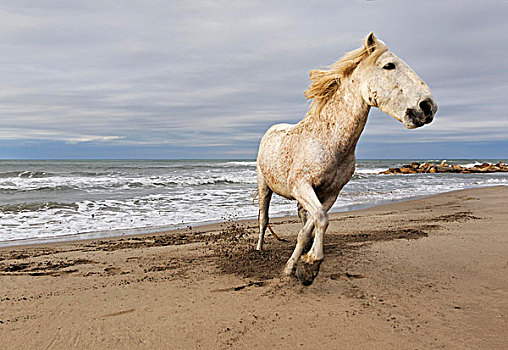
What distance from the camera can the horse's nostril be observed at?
306 centimetres

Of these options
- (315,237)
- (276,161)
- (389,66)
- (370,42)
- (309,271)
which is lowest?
(309,271)

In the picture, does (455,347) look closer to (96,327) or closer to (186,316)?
(186,316)

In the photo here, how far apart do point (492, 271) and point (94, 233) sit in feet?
24.5

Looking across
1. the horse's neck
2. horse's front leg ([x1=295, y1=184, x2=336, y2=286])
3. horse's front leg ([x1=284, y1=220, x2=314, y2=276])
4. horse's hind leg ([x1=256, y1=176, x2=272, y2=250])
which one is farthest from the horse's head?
horse's hind leg ([x1=256, y1=176, x2=272, y2=250])

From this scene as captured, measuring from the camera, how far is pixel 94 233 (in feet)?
27.1

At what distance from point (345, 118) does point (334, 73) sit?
0.53m

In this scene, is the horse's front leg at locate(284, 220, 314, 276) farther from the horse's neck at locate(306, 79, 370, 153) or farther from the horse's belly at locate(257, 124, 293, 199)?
the horse's neck at locate(306, 79, 370, 153)

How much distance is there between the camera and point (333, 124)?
3.86m

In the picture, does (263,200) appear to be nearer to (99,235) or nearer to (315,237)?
(315,237)

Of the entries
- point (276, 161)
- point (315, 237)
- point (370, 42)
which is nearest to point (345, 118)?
point (370, 42)

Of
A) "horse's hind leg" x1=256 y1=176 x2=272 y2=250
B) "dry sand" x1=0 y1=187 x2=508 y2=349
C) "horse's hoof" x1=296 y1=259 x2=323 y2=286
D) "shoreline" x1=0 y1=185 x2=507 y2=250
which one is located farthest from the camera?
"shoreline" x1=0 y1=185 x2=507 y2=250

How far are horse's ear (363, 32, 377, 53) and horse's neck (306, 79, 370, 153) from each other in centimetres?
34

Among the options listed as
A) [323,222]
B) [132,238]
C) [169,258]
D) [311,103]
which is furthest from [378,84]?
[132,238]

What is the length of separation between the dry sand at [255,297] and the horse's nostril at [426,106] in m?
1.76
